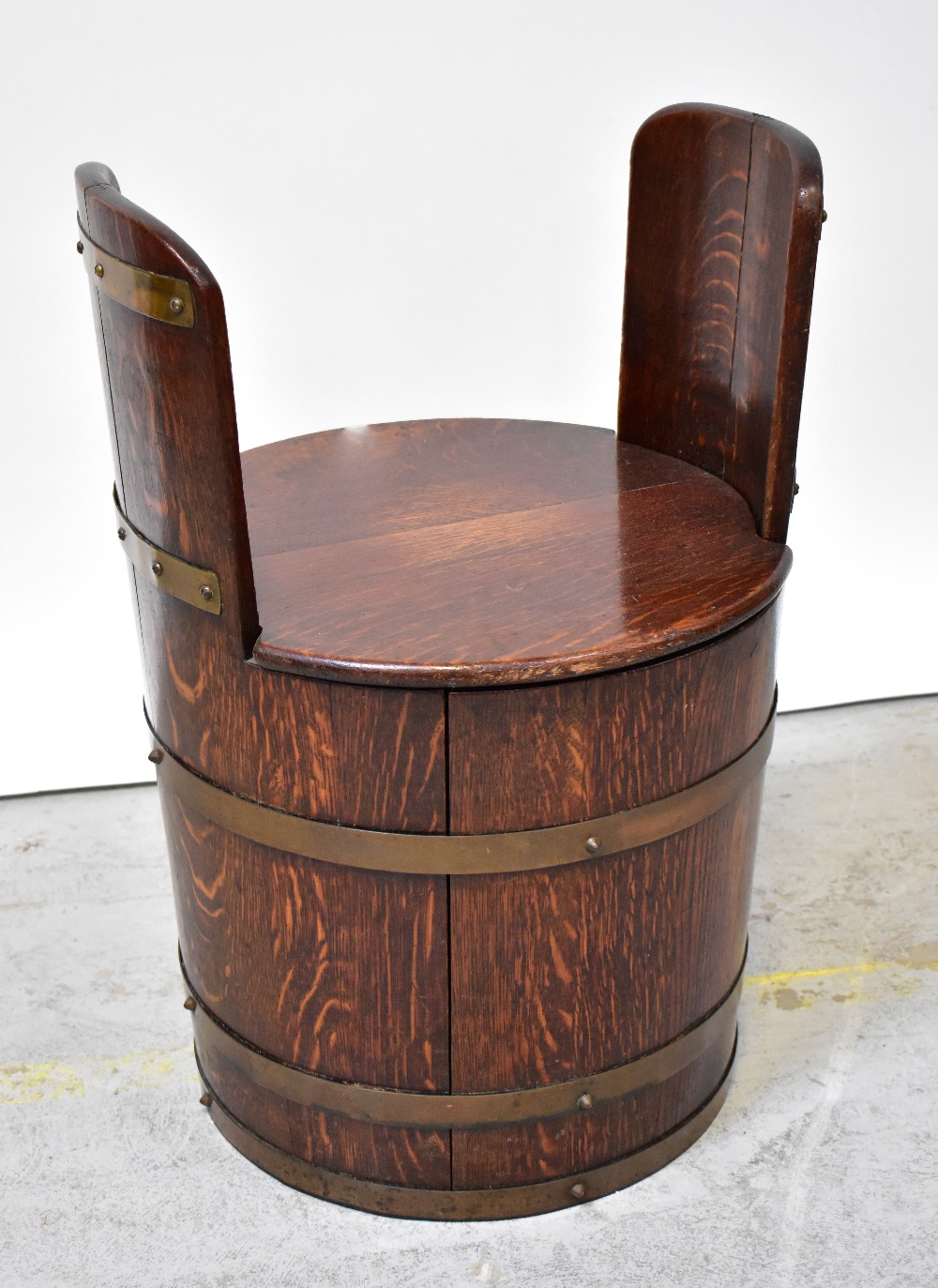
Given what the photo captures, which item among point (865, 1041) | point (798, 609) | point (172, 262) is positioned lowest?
point (865, 1041)

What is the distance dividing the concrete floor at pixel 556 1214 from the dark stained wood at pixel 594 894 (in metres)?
0.17

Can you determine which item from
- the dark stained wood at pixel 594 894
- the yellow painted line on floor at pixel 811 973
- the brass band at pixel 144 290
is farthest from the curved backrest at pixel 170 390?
the yellow painted line on floor at pixel 811 973

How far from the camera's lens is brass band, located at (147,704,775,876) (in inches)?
81.7

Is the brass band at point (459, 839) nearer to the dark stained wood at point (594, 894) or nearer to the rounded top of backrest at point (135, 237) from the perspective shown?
the dark stained wood at point (594, 894)

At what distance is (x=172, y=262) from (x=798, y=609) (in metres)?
2.56

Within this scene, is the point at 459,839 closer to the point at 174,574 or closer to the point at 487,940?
the point at 487,940

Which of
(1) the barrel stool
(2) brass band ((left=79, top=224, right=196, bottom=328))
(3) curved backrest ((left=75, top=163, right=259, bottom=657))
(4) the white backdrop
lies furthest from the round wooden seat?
(4) the white backdrop

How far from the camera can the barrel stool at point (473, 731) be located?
2002mm

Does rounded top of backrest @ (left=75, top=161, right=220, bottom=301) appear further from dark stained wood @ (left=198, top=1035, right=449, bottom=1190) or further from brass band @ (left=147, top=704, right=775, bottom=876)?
dark stained wood @ (left=198, top=1035, right=449, bottom=1190)

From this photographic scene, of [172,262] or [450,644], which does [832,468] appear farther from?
[172,262]

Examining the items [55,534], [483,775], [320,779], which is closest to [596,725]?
[483,775]

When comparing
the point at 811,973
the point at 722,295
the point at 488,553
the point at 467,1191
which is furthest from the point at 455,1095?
the point at 722,295

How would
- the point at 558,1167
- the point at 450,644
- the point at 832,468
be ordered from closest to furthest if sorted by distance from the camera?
the point at 450,644
the point at 558,1167
the point at 832,468

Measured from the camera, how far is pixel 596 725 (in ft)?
6.70
